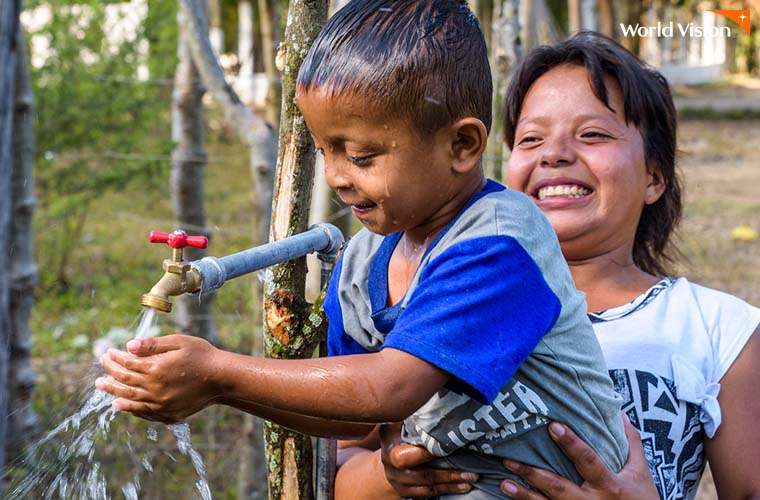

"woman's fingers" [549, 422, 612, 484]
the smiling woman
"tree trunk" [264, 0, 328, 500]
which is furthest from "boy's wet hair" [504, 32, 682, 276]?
"woman's fingers" [549, 422, 612, 484]

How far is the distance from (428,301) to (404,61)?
0.34 metres

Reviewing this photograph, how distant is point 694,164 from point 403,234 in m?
13.4

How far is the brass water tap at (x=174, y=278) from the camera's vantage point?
1.17 metres

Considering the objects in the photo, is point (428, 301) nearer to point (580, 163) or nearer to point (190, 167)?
point (580, 163)

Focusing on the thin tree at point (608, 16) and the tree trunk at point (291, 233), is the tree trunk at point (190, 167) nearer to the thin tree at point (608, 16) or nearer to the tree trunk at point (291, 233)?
the tree trunk at point (291, 233)

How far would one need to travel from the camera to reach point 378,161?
133 centimetres

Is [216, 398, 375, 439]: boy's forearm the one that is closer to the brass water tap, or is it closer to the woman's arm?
the brass water tap

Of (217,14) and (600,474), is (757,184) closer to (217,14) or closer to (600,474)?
(217,14)

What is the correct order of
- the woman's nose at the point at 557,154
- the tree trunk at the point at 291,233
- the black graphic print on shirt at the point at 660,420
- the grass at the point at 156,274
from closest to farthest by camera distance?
the tree trunk at the point at 291,233 → the black graphic print on shirt at the point at 660,420 → the woman's nose at the point at 557,154 → the grass at the point at 156,274

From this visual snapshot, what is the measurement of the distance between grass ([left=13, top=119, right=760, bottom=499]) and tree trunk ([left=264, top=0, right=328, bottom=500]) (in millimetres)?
2201

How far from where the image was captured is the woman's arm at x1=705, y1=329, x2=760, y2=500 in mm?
1886

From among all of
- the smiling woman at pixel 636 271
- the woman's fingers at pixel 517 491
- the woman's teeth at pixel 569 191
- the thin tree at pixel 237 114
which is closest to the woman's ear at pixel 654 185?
the smiling woman at pixel 636 271

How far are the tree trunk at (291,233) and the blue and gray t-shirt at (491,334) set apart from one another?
0.35ft

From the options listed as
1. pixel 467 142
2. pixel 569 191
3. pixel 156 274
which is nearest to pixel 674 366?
pixel 569 191
